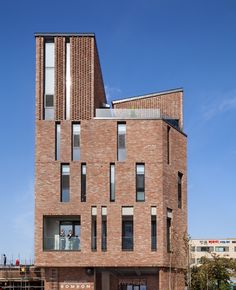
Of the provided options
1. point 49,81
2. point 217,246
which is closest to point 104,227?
point 49,81

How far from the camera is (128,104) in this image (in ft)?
186

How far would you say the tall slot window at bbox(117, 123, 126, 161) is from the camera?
49.9 m

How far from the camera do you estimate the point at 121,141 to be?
165ft

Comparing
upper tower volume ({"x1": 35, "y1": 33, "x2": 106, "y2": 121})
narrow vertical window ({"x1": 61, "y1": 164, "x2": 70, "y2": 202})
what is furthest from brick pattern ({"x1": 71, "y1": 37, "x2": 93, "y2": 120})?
narrow vertical window ({"x1": 61, "y1": 164, "x2": 70, "y2": 202})

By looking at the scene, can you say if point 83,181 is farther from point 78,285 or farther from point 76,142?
point 78,285

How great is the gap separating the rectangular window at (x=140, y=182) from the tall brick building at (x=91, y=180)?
0.07 metres

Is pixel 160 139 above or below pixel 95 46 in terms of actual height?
below

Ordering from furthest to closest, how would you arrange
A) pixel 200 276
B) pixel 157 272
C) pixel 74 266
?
pixel 200 276 < pixel 157 272 < pixel 74 266

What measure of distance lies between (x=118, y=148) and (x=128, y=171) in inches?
73.2

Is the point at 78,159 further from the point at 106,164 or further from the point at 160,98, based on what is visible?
the point at 160,98

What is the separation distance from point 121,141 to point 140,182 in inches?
129

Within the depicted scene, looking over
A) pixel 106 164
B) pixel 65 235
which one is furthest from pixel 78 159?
pixel 65 235

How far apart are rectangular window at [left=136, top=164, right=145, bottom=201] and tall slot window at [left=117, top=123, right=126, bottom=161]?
1334 mm

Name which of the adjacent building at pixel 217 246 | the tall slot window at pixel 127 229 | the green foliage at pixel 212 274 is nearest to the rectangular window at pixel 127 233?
the tall slot window at pixel 127 229
